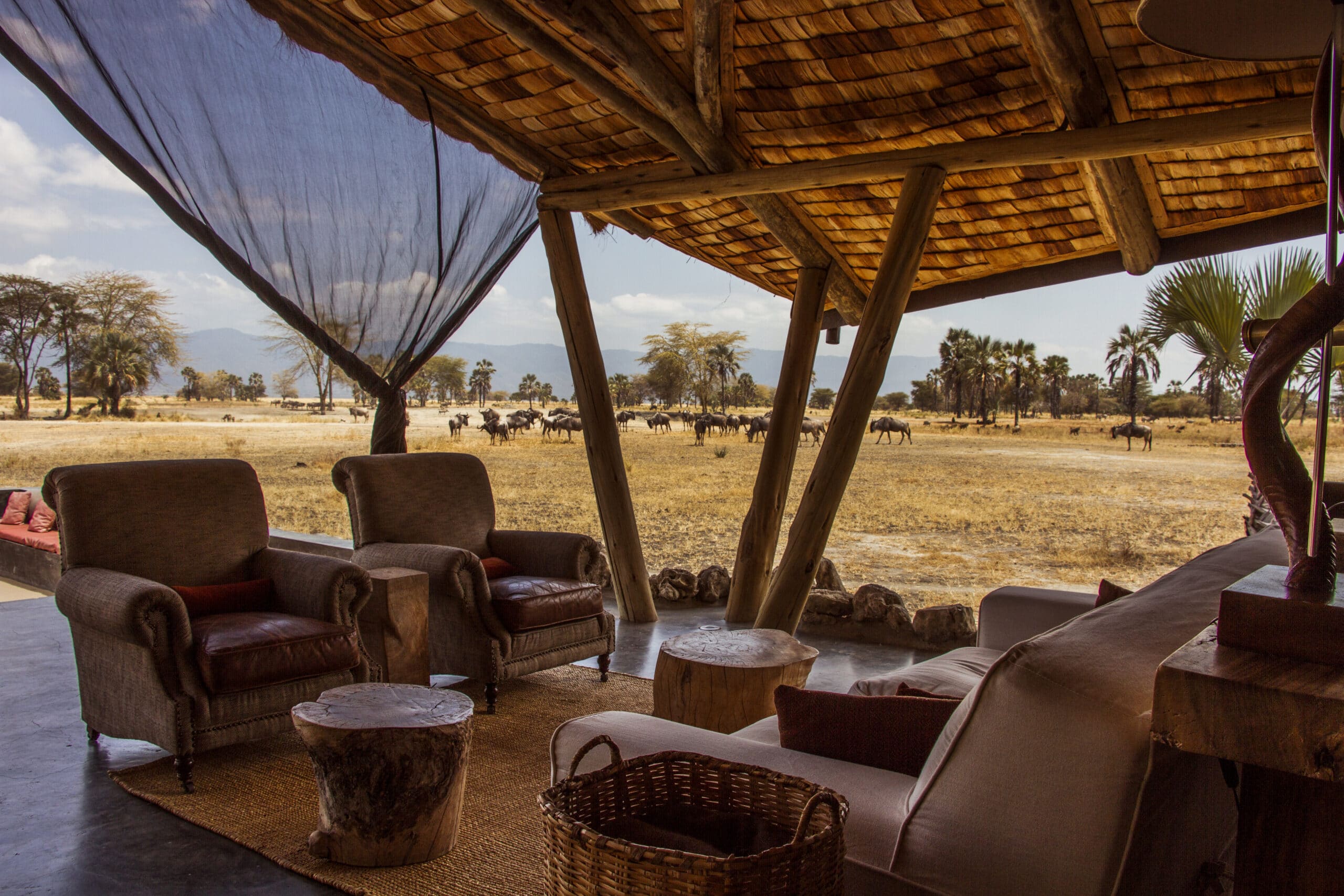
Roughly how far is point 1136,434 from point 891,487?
303cm

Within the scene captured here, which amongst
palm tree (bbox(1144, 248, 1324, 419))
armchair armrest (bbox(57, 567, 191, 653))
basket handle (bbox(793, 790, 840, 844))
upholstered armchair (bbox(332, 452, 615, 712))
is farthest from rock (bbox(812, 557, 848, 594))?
basket handle (bbox(793, 790, 840, 844))

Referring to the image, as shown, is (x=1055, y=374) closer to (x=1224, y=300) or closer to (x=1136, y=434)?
(x=1136, y=434)

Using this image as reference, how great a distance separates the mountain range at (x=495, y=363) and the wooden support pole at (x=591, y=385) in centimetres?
727

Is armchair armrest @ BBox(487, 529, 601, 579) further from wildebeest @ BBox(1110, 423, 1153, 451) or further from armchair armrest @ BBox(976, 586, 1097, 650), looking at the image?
wildebeest @ BBox(1110, 423, 1153, 451)

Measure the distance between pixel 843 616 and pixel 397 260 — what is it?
300 cm

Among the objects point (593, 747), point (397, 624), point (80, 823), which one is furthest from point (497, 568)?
point (593, 747)

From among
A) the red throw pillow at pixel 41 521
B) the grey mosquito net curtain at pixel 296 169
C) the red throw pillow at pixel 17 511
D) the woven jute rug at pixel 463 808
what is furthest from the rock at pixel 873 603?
the red throw pillow at pixel 17 511

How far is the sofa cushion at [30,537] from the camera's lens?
5633 mm

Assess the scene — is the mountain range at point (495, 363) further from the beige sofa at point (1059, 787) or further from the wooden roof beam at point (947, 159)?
the beige sofa at point (1059, 787)

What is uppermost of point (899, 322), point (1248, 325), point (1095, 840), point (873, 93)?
point (873, 93)

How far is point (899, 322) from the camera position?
4.06 metres

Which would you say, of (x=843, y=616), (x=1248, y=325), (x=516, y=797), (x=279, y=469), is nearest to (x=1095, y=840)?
(x=1248, y=325)

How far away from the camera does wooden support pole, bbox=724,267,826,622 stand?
16.3 ft

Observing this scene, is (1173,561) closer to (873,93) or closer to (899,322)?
(899,322)
